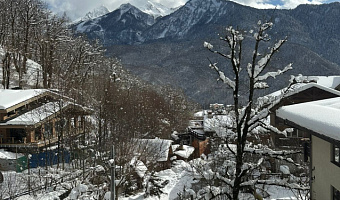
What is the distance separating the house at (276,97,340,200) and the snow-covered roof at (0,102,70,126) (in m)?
17.6

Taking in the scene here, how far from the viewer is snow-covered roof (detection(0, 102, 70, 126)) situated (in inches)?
854

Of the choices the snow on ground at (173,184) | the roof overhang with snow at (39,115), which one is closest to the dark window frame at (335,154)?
the snow on ground at (173,184)

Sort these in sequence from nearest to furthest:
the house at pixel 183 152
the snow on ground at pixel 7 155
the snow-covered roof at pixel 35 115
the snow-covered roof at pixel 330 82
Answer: the snow on ground at pixel 7 155 < the snow-covered roof at pixel 35 115 < the house at pixel 183 152 < the snow-covered roof at pixel 330 82

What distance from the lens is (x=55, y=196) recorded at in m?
14.4

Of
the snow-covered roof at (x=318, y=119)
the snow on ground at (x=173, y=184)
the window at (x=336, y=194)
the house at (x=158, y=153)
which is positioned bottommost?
the snow on ground at (x=173, y=184)

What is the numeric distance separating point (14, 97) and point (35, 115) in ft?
7.82

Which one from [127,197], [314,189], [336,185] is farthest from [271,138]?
[336,185]

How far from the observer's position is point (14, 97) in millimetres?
23391

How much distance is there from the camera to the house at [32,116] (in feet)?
71.4

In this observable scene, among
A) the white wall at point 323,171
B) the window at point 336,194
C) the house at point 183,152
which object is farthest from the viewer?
the house at point 183,152

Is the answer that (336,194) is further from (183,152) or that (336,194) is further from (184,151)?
(184,151)

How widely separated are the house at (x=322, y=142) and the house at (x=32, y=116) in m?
16.4

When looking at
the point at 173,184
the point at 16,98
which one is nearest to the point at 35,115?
the point at 16,98

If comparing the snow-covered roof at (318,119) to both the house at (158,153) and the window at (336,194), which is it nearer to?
the window at (336,194)
